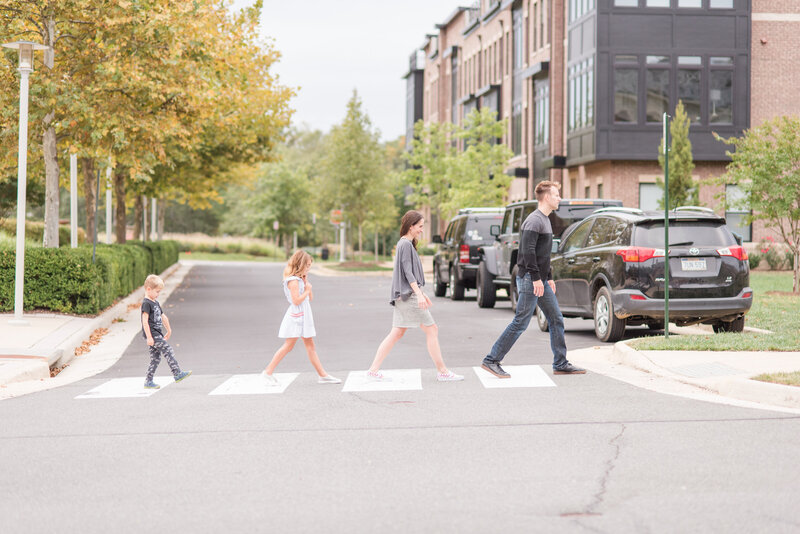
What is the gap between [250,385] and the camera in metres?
11.1

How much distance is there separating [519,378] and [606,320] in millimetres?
4272

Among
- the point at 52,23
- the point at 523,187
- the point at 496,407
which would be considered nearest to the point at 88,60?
the point at 52,23

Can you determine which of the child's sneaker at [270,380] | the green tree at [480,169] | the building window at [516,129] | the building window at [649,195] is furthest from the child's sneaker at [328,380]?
the building window at [516,129]

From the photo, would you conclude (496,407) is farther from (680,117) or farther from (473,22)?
(473,22)

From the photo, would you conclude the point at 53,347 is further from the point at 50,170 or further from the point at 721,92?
the point at 721,92

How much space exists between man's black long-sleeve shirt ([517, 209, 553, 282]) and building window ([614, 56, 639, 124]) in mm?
26807

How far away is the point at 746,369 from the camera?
10.8m

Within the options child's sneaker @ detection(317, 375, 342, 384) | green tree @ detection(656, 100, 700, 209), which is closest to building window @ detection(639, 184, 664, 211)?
green tree @ detection(656, 100, 700, 209)

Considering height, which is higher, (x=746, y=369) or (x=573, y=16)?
(x=573, y=16)

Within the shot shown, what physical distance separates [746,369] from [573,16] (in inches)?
1185

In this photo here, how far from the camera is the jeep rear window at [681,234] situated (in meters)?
14.4

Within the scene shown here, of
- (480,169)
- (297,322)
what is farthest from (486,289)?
(480,169)

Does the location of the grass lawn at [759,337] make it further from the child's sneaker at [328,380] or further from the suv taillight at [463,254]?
the suv taillight at [463,254]

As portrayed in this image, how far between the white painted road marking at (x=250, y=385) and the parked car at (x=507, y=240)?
27.9 ft
